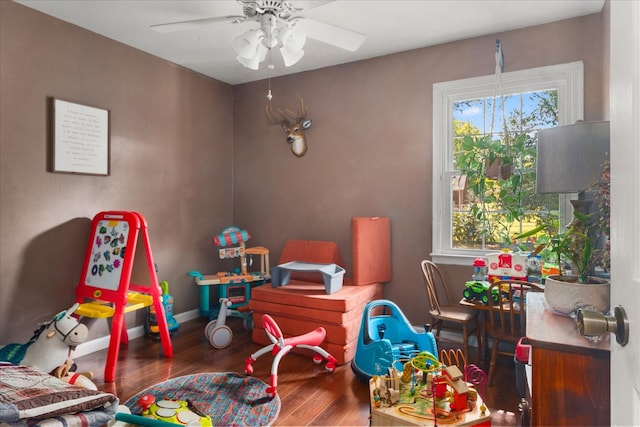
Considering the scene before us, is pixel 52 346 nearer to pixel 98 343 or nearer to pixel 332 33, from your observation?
pixel 98 343

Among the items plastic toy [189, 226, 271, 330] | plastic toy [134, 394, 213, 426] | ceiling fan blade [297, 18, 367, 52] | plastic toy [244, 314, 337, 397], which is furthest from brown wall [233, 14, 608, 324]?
plastic toy [134, 394, 213, 426]

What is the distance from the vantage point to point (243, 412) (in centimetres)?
230

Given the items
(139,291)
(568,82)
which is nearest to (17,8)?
(139,291)

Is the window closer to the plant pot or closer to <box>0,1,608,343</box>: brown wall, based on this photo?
<box>0,1,608,343</box>: brown wall

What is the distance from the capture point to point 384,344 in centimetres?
254

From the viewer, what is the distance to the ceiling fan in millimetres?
2252

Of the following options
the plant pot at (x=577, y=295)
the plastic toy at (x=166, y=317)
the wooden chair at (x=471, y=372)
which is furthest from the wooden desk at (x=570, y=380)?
the plastic toy at (x=166, y=317)

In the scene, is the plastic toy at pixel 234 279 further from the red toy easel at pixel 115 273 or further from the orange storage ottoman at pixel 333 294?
the red toy easel at pixel 115 273

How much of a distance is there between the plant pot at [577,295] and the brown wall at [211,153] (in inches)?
72.8

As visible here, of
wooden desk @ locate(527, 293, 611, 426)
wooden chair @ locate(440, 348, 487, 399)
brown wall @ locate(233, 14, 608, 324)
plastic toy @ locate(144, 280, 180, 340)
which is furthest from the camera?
plastic toy @ locate(144, 280, 180, 340)

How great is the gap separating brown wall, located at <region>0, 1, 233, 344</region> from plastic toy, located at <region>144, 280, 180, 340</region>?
1.00 ft

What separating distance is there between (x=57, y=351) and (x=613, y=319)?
9.46ft

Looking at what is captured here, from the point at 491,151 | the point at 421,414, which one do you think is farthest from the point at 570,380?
the point at 491,151

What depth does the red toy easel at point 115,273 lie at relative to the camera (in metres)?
2.91
